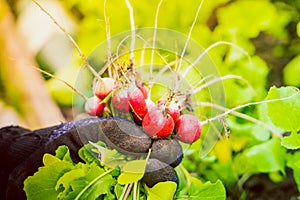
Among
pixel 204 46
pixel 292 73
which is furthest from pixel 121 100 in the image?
pixel 292 73

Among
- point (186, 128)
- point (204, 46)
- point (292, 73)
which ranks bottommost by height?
point (292, 73)

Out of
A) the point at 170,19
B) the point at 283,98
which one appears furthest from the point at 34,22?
the point at 283,98

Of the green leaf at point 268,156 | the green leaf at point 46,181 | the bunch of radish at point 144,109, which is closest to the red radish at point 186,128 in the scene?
the bunch of radish at point 144,109

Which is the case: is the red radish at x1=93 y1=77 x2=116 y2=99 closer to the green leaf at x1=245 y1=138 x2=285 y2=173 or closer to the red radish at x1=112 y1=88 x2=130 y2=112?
the red radish at x1=112 y1=88 x2=130 y2=112

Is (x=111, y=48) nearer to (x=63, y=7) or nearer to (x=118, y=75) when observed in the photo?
(x=118, y=75)

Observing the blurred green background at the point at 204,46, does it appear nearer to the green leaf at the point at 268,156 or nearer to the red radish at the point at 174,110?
the green leaf at the point at 268,156

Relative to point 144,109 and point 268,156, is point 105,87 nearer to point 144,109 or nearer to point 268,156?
point 144,109
